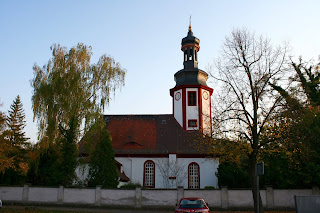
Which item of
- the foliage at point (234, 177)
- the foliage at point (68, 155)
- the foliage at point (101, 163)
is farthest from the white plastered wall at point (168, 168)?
the foliage at point (68, 155)

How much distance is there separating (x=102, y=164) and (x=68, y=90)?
20.2 ft

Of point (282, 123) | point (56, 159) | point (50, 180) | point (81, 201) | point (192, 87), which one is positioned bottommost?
point (81, 201)

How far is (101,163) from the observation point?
22.2 meters

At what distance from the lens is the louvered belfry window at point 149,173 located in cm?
2834

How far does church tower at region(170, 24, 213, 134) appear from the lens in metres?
30.7

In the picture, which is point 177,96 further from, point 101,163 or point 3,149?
point 3,149

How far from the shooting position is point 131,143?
29.2 meters

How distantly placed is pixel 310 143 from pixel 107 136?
14420 millimetres

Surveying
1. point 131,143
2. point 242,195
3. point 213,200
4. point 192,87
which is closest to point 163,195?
point 213,200

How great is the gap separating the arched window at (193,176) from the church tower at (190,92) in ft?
13.1

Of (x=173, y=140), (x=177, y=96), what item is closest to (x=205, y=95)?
(x=177, y=96)

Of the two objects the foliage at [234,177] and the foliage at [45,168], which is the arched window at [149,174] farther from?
the foliage at [45,168]

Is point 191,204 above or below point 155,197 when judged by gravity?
above

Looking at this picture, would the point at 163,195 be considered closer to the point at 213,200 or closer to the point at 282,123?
the point at 213,200
